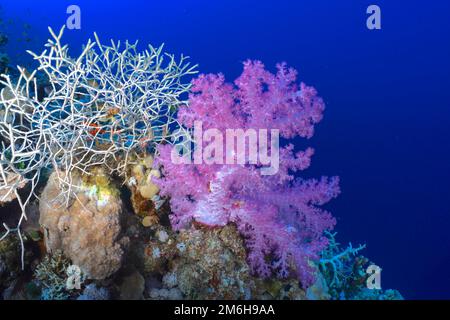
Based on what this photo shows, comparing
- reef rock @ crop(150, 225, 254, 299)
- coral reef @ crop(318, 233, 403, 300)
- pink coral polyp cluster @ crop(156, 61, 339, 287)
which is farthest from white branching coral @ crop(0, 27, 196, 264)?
coral reef @ crop(318, 233, 403, 300)

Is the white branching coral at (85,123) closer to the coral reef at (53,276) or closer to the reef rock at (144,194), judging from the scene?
the reef rock at (144,194)

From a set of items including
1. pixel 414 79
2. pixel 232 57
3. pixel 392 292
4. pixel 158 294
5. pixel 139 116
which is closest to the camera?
pixel 158 294

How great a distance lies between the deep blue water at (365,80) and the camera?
27.9 m

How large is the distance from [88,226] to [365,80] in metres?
42.8

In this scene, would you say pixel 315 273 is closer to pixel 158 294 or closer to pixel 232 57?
pixel 158 294

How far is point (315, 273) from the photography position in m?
3.25

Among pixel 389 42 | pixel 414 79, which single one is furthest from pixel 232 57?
pixel 414 79

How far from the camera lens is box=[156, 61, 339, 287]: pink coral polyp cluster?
3131mm

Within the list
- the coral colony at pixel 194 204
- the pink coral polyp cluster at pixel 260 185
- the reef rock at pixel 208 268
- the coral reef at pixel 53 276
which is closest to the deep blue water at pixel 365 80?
the pink coral polyp cluster at pixel 260 185

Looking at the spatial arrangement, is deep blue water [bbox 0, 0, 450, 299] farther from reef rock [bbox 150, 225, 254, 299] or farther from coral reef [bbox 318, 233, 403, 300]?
reef rock [bbox 150, 225, 254, 299]

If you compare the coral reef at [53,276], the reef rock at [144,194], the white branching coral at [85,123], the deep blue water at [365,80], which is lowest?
the coral reef at [53,276]

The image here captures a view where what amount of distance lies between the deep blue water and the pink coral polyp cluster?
24.4m

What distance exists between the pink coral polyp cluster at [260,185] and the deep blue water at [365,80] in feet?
79.9
